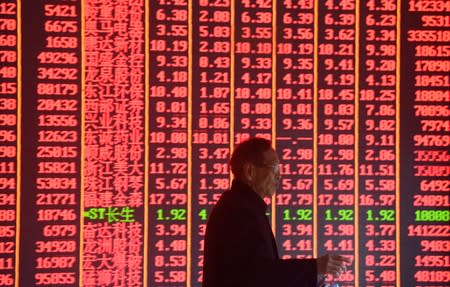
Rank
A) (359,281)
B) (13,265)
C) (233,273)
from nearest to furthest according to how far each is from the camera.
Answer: (233,273), (13,265), (359,281)

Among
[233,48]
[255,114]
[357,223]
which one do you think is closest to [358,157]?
[357,223]

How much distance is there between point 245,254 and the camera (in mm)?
1709

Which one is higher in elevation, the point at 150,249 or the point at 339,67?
the point at 339,67

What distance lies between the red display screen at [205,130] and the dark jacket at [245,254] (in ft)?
3.77

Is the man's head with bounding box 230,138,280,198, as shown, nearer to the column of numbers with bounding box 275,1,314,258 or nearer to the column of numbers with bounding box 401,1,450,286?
the column of numbers with bounding box 275,1,314,258

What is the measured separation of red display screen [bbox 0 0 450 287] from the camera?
2867mm

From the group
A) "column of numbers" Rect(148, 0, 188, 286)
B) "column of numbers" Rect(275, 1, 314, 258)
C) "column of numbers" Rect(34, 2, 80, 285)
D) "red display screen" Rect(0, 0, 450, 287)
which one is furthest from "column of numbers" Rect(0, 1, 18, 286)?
"column of numbers" Rect(275, 1, 314, 258)

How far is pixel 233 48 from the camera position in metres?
2.99

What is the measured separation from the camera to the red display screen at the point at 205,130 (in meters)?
2.87

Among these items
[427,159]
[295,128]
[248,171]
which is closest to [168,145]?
[295,128]

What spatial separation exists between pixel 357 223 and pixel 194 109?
1126 millimetres

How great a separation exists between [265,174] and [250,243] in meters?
0.27

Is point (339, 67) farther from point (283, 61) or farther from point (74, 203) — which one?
point (74, 203)

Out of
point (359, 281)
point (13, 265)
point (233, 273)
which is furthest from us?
point (359, 281)
